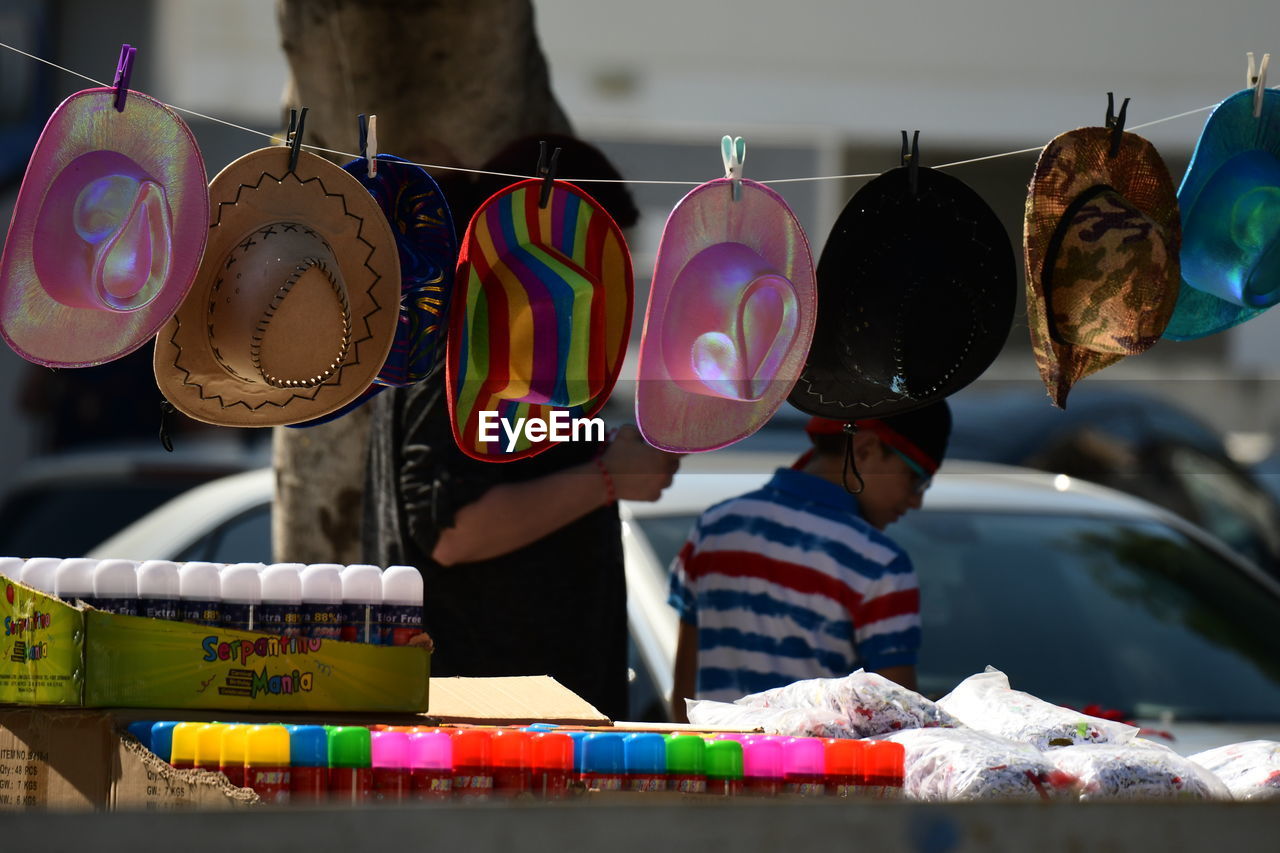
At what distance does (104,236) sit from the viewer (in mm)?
1812

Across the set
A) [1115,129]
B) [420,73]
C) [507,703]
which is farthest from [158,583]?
[420,73]

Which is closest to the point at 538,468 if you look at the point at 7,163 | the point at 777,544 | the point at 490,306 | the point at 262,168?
the point at 777,544

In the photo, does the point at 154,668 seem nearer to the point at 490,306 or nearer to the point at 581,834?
the point at 490,306

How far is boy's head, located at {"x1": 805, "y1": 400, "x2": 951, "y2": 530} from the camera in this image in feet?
8.96

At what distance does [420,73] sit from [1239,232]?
5.83 feet

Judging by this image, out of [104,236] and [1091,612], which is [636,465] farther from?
[1091,612]

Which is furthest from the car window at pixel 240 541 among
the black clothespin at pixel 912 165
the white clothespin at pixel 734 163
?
the black clothespin at pixel 912 165

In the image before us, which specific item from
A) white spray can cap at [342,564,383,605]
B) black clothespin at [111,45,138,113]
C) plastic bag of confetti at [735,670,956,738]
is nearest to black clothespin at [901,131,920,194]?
plastic bag of confetti at [735,670,956,738]

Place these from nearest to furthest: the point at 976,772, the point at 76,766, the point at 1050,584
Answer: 1. the point at 976,772
2. the point at 76,766
3. the point at 1050,584

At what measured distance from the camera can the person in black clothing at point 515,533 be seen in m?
2.53

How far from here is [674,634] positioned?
3129 mm

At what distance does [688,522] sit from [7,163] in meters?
1.76

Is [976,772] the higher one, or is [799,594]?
[799,594]

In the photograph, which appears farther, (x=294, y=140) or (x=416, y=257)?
(x=416, y=257)
